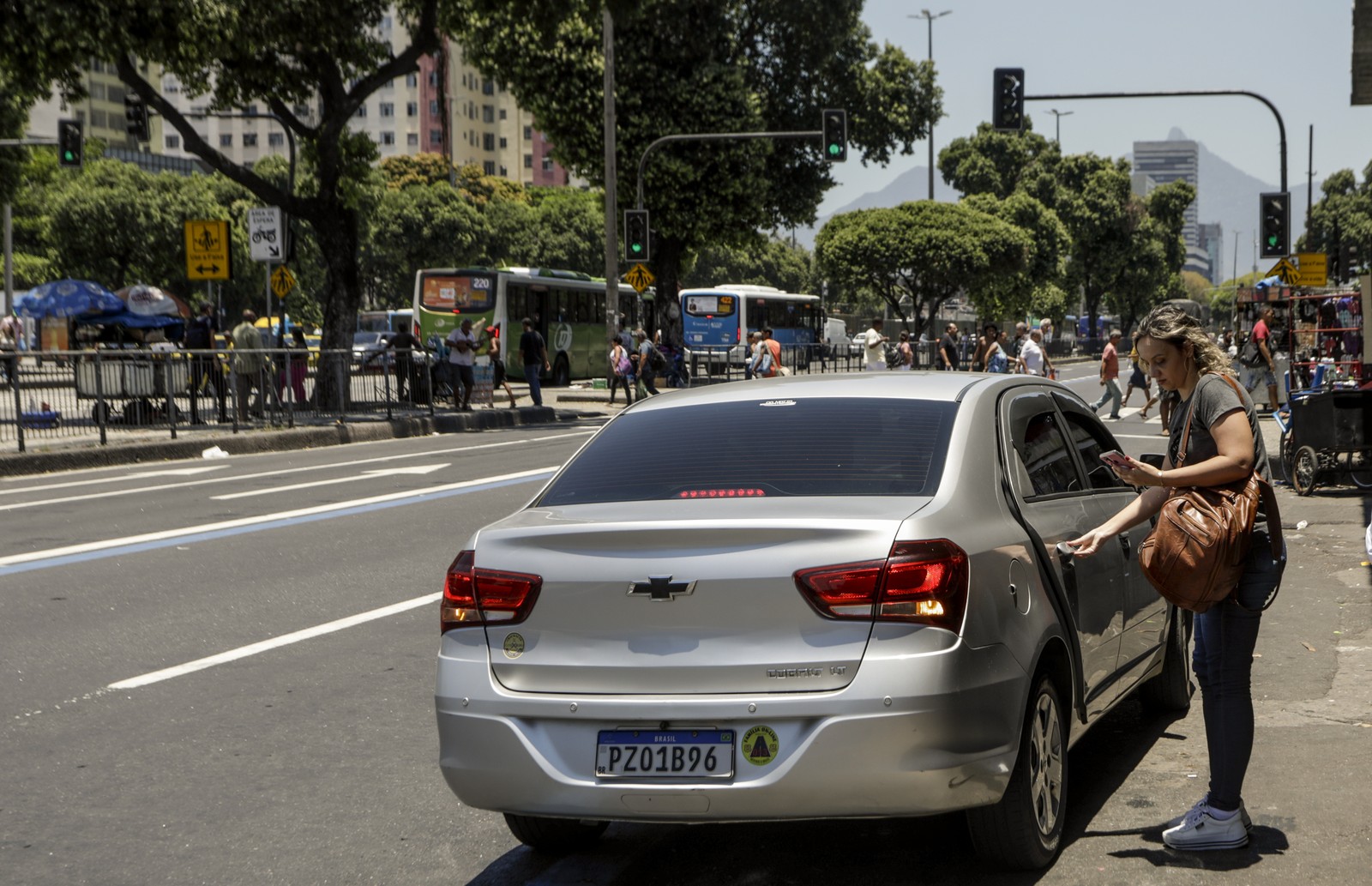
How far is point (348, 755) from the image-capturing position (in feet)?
19.9

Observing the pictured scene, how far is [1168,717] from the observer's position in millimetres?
6676

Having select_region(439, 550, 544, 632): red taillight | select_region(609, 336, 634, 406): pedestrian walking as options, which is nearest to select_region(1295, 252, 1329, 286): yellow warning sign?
select_region(609, 336, 634, 406): pedestrian walking

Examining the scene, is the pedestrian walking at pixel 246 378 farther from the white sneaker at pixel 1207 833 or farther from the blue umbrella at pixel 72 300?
the white sneaker at pixel 1207 833

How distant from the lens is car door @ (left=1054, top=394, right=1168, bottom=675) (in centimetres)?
568

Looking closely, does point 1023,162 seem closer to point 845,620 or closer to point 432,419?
point 432,419

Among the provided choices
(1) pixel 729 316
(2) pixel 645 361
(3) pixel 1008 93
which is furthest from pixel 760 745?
(1) pixel 729 316

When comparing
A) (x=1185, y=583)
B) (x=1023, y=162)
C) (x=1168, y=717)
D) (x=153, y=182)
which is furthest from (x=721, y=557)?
(x=1023, y=162)

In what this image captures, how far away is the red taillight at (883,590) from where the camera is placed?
4.05m

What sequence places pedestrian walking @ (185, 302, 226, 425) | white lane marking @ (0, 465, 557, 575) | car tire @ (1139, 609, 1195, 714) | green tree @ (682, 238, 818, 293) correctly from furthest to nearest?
1. green tree @ (682, 238, 818, 293)
2. pedestrian walking @ (185, 302, 226, 425)
3. white lane marking @ (0, 465, 557, 575)
4. car tire @ (1139, 609, 1195, 714)

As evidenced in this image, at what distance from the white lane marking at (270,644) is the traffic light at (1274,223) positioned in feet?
69.1

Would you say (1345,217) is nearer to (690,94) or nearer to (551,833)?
(690,94)

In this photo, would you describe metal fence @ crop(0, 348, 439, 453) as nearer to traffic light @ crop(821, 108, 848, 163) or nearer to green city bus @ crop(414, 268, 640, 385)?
traffic light @ crop(821, 108, 848, 163)

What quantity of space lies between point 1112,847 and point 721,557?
1.75 m

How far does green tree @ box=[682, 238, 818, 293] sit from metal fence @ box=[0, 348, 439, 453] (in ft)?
243
